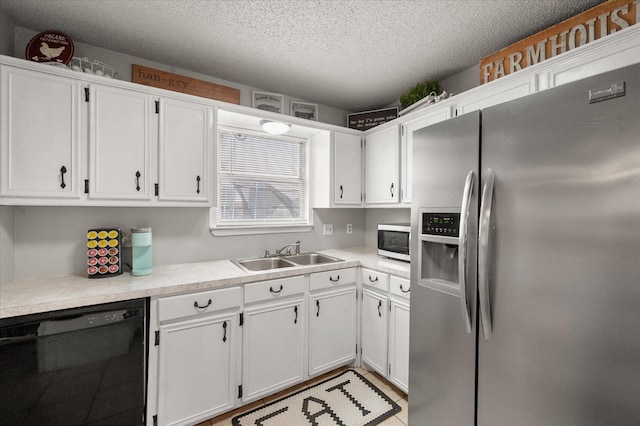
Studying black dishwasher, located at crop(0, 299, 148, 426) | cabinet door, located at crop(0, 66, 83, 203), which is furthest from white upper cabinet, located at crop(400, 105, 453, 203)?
cabinet door, located at crop(0, 66, 83, 203)

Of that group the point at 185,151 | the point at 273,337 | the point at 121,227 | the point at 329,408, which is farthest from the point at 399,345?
the point at 121,227

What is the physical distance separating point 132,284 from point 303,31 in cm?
200

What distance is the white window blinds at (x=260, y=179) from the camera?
2.54 metres

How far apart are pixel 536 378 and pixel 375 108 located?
9.59 feet

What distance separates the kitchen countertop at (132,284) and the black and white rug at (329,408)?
93 cm

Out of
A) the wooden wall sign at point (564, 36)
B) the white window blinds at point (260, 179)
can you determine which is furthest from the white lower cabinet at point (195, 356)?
the wooden wall sign at point (564, 36)

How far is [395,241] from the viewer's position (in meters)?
2.39

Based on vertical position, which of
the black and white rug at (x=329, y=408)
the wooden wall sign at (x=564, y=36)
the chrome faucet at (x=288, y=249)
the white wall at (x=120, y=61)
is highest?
the white wall at (x=120, y=61)

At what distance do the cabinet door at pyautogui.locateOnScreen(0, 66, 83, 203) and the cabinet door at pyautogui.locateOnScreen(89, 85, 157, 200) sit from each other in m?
0.08

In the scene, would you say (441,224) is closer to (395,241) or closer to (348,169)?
(395,241)

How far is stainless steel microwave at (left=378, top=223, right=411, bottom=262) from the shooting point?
7.43 feet

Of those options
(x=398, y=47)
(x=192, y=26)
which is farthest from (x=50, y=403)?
(x=398, y=47)

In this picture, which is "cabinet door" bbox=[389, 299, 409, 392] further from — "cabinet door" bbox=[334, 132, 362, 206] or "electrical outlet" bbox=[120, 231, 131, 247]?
"electrical outlet" bbox=[120, 231, 131, 247]

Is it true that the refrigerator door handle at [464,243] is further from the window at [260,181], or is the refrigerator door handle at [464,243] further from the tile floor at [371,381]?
the window at [260,181]
